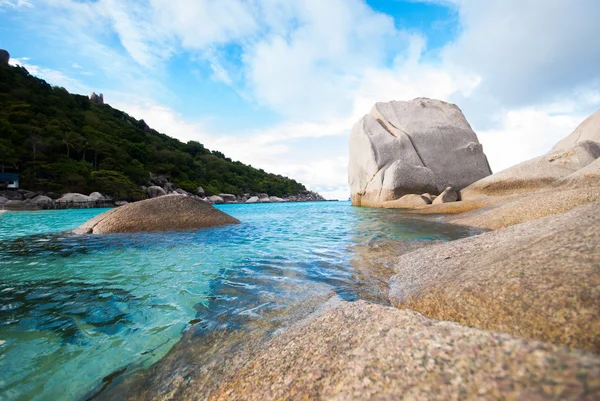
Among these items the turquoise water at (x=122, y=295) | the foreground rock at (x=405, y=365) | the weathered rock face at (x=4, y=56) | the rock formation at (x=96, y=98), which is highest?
the weathered rock face at (x=4, y=56)

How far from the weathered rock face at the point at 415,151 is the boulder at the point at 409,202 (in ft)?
2.80

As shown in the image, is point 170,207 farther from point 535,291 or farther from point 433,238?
point 535,291

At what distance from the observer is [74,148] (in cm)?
3866

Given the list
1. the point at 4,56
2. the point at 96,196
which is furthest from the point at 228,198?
the point at 4,56

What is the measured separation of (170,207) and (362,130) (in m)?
17.9

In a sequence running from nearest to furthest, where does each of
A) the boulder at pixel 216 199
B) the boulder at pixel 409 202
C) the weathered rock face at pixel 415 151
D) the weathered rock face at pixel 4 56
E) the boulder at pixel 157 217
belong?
the boulder at pixel 157 217
the boulder at pixel 409 202
the weathered rock face at pixel 415 151
the weathered rock face at pixel 4 56
the boulder at pixel 216 199

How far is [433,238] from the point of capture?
18.7ft

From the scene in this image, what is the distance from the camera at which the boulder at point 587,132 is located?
14.1m

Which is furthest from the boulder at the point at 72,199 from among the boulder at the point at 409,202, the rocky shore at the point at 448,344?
the rocky shore at the point at 448,344

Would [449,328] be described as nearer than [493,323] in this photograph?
Yes

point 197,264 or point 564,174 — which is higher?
point 564,174

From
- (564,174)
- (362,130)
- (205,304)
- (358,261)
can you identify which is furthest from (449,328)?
(362,130)

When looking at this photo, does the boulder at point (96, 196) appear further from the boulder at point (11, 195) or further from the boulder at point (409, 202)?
the boulder at point (409, 202)

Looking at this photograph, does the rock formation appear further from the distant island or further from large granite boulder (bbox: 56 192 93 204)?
large granite boulder (bbox: 56 192 93 204)
